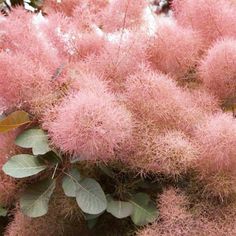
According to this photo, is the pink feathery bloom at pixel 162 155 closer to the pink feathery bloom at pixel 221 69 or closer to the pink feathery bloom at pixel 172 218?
the pink feathery bloom at pixel 172 218

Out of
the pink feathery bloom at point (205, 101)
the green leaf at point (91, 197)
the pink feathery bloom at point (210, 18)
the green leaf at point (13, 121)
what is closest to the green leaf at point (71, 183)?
the green leaf at point (91, 197)

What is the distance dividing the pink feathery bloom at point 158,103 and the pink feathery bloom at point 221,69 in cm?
9

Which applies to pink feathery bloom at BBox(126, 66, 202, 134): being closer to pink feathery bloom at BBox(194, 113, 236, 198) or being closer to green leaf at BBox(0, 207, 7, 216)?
pink feathery bloom at BBox(194, 113, 236, 198)

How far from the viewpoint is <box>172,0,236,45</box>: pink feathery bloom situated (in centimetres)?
107

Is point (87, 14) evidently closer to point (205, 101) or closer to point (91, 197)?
point (205, 101)

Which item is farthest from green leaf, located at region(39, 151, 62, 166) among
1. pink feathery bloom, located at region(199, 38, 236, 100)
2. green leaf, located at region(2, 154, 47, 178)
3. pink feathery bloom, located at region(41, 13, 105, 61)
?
pink feathery bloom, located at region(199, 38, 236, 100)

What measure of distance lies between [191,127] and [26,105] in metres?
0.30

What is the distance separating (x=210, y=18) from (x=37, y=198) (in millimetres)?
509

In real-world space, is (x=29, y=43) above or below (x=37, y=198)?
above

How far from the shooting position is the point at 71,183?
0.88m

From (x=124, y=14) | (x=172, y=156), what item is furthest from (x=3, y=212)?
(x=124, y=14)

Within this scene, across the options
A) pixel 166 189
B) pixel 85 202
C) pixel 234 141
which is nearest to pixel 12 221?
pixel 85 202

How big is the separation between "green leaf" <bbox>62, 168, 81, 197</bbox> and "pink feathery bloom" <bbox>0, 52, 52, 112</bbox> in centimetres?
15

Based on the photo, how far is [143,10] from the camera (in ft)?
3.55
